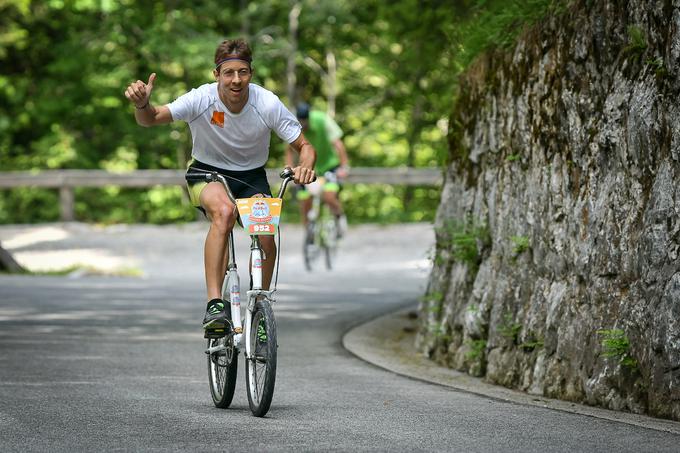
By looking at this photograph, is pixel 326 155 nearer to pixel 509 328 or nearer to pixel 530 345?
pixel 509 328

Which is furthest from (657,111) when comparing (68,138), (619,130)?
(68,138)

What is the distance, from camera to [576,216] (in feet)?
29.1

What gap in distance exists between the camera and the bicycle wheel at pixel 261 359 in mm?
7371

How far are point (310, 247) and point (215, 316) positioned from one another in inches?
497

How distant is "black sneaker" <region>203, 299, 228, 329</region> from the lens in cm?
784

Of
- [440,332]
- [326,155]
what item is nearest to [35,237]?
[326,155]

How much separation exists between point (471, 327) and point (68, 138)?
3053 centimetres

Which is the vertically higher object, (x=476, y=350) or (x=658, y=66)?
(x=658, y=66)

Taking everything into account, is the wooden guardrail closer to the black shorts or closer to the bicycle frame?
the black shorts

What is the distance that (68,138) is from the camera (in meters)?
39.3

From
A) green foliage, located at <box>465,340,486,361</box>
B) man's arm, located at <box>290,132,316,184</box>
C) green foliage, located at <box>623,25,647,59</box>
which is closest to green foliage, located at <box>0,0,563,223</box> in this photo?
green foliage, located at <box>465,340,486,361</box>

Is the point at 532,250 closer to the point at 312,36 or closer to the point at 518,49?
the point at 518,49

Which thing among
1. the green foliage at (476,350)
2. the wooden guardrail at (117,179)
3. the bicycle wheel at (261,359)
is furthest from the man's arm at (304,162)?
the wooden guardrail at (117,179)

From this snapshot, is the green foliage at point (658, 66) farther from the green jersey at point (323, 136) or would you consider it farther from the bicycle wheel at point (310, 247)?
the bicycle wheel at point (310, 247)
